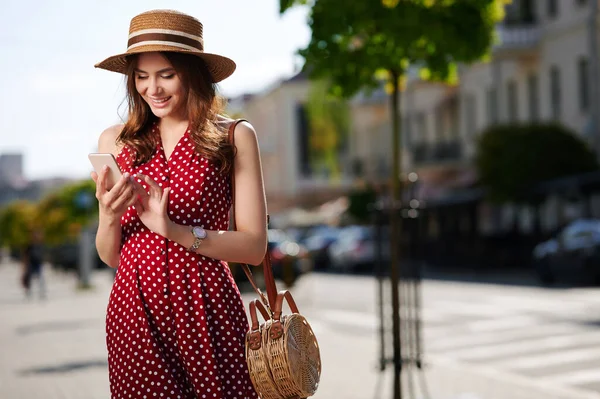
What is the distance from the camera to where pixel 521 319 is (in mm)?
19422

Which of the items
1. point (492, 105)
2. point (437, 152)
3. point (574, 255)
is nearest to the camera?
point (574, 255)

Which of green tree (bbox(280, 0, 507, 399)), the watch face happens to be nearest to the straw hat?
the watch face

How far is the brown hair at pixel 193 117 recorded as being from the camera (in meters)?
3.74

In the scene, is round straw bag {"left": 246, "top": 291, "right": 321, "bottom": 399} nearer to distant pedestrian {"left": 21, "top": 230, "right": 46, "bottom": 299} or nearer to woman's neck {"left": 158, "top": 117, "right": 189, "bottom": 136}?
woman's neck {"left": 158, "top": 117, "right": 189, "bottom": 136}

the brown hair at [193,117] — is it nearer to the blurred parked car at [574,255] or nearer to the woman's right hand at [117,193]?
the woman's right hand at [117,193]

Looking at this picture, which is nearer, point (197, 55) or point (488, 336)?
point (197, 55)

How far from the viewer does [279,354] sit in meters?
3.67

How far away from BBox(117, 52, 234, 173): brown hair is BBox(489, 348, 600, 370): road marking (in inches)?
380

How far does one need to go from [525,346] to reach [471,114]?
35.9 meters

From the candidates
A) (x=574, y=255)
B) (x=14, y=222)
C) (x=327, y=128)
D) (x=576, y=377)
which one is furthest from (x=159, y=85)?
(x=14, y=222)

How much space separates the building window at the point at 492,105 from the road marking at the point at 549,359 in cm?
3355

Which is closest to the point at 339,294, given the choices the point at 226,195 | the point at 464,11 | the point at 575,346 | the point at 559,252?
the point at 559,252

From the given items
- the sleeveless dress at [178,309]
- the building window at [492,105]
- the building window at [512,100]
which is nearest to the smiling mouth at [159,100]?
the sleeveless dress at [178,309]

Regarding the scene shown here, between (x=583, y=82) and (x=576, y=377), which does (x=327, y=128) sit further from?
(x=576, y=377)
